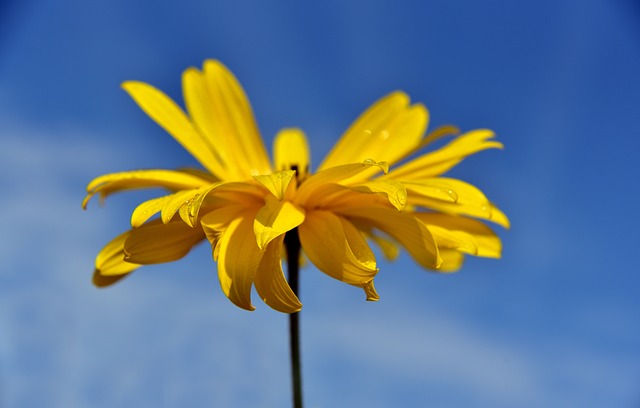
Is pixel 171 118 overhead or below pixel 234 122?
below

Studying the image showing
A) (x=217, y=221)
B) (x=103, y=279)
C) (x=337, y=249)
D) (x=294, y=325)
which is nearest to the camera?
(x=337, y=249)

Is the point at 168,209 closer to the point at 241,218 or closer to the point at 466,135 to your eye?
the point at 241,218

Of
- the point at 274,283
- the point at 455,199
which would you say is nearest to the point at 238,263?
the point at 274,283

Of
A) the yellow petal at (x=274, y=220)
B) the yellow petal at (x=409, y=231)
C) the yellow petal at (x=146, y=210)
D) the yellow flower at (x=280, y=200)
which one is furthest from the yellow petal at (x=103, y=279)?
the yellow petal at (x=409, y=231)

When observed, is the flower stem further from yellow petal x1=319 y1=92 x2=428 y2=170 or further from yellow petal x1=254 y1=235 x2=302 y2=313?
yellow petal x1=319 y1=92 x2=428 y2=170

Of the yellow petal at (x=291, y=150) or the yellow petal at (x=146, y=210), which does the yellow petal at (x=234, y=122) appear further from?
the yellow petal at (x=146, y=210)

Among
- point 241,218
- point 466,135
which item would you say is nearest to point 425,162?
point 466,135

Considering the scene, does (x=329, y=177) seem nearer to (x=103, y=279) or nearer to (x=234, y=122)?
(x=234, y=122)

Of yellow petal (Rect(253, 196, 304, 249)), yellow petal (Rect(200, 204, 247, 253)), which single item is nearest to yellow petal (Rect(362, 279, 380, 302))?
yellow petal (Rect(253, 196, 304, 249))
